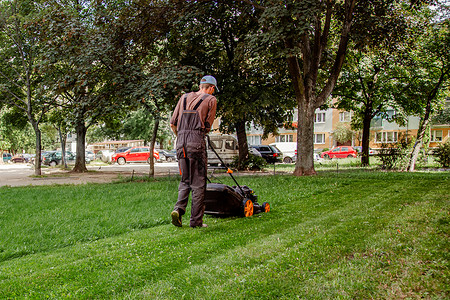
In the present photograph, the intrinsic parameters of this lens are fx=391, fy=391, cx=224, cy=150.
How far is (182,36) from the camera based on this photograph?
1748 cm

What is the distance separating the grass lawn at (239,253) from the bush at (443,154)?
17.6m

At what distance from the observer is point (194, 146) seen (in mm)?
5484

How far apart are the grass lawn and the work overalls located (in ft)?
1.29

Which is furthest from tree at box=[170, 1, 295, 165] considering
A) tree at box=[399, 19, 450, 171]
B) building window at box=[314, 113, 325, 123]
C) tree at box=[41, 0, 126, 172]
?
building window at box=[314, 113, 325, 123]

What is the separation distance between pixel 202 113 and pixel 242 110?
517 inches

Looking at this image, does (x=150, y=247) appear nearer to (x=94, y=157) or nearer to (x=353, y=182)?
(x=353, y=182)

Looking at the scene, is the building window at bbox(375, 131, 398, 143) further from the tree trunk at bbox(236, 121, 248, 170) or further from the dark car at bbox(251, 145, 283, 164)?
the tree trunk at bbox(236, 121, 248, 170)

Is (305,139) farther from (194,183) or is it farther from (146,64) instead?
(194,183)

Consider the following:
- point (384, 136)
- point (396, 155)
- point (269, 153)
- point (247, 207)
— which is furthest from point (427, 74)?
point (384, 136)

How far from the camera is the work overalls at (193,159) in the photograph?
551 centimetres

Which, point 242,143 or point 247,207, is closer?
point 247,207

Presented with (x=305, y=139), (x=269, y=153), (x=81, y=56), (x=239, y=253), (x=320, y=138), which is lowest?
(x=239, y=253)

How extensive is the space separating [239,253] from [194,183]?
166 cm

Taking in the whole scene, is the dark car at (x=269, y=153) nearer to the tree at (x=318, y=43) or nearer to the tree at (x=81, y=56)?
the tree at (x=318, y=43)
